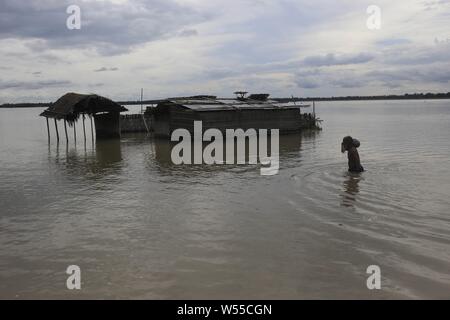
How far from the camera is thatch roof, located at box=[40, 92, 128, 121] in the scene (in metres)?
25.7

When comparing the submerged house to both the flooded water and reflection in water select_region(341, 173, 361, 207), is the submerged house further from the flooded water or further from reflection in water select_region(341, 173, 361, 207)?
reflection in water select_region(341, 173, 361, 207)

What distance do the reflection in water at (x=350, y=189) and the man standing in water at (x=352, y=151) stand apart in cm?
28

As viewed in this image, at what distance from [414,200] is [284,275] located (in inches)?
214

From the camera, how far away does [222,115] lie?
2638cm

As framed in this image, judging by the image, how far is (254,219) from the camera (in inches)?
341

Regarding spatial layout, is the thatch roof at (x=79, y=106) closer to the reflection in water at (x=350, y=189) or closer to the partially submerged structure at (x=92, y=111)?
the partially submerged structure at (x=92, y=111)

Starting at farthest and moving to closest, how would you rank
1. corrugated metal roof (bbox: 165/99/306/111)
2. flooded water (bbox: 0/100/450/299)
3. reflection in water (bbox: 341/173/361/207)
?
1. corrugated metal roof (bbox: 165/99/306/111)
2. reflection in water (bbox: 341/173/361/207)
3. flooded water (bbox: 0/100/450/299)

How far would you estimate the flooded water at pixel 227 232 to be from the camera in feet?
18.6

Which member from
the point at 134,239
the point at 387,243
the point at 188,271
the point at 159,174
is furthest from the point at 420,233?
the point at 159,174

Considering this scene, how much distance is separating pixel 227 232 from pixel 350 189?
473 cm

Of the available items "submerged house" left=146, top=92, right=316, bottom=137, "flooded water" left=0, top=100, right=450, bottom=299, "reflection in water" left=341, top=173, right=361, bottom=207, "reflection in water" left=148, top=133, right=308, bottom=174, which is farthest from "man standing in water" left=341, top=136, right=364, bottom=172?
"submerged house" left=146, top=92, right=316, bottom=137

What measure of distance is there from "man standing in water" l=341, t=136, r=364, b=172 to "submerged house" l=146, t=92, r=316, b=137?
1284 centimetres

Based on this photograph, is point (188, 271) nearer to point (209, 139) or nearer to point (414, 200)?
point (414, 200)

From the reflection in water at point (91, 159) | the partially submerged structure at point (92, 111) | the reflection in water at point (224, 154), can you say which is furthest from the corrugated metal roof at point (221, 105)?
the reflection in water at point (91, 159)
